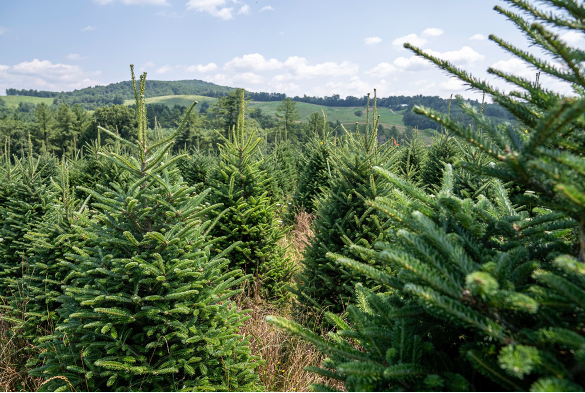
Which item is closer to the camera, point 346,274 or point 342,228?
point 346,274

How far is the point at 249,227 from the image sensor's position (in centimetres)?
482

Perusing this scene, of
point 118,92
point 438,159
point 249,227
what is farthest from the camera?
point 118,92

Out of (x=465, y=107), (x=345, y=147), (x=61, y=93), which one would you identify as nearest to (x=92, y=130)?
(x=345, y=147)

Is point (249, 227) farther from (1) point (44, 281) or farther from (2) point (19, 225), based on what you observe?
(2) point (19, 225)

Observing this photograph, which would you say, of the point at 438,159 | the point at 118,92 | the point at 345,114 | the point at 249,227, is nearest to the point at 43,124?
the point at 249,227

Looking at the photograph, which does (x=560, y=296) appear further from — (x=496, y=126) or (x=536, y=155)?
(x=496, y=126)

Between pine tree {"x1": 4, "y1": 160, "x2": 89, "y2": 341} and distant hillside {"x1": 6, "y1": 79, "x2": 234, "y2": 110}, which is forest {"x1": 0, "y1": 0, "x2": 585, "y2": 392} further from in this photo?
distant hillside {"x1": 6, "y1": 79, "x2": 234, "y2": 110}

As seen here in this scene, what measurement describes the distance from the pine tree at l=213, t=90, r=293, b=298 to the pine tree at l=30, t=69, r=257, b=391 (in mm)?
1964

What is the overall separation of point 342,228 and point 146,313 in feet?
7.50

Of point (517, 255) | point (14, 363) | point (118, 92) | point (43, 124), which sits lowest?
point (14, 363)

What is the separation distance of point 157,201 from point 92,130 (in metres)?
46.7

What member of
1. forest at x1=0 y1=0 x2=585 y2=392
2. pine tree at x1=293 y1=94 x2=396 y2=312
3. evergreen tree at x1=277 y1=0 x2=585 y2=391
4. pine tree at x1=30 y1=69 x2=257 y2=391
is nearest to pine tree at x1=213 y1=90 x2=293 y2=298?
forest at x1=0 y1=0 x2=585 y2=392

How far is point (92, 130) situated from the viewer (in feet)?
135

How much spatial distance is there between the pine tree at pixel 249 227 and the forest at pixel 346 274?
0.03 metres
